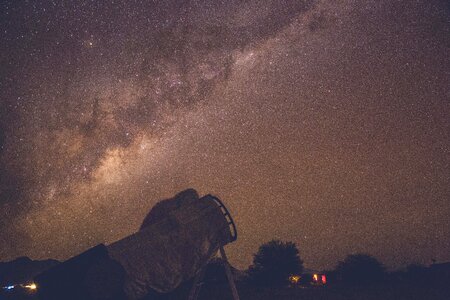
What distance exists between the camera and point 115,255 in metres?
6.60

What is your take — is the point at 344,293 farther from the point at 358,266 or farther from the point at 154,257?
the point at 358,266

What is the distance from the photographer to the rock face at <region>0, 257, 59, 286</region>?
23547 mm

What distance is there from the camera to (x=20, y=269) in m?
28.1

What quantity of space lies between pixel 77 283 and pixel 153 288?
1644 mm

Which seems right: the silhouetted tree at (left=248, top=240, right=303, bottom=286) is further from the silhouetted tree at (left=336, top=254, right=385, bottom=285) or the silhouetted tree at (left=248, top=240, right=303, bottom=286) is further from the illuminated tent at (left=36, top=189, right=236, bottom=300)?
the illuminated tent at (left=36, top=189, right=236, bottom=300)

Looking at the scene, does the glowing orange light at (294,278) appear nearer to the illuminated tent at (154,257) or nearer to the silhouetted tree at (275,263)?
the silhouetted tree at (275,263)

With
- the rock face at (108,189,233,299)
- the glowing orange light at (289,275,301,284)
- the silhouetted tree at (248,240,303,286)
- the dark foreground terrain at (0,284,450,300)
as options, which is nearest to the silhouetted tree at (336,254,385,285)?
the silhouetted tree at (248,240,303,286)

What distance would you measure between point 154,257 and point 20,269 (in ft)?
94.5

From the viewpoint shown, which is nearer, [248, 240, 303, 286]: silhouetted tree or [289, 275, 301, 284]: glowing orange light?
[289, 275, 301, 284]: glowing orange light

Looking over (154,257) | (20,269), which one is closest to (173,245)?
(154,257)

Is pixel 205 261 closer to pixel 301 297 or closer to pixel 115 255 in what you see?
pixel 115 255

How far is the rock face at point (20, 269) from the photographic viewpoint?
2355 centimetres

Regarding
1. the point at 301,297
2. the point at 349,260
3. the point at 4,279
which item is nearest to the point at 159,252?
the point at 301,297

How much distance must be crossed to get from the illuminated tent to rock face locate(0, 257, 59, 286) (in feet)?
66.2
